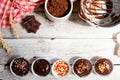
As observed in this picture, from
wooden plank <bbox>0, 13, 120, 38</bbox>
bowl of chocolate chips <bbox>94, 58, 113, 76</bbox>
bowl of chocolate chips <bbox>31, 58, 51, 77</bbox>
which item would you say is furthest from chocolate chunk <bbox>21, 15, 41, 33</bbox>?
bowl of chocolate chips <bbox>94, 58, 113, 76</bbox>

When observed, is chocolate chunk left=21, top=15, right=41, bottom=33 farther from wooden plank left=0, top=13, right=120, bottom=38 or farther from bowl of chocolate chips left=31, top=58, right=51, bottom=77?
bowl of chocolate chips left=31, top=58, right=51, bottom=77

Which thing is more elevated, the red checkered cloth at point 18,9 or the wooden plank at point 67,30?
the red checkered cloth at point 18,9

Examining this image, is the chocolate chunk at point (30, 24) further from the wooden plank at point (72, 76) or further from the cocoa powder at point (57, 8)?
the wooden plank at point (72, 76)

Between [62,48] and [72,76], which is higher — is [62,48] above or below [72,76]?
above

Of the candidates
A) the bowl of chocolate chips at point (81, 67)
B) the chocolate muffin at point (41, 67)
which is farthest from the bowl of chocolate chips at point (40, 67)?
the bowl of chocolate chips at point (81, 67)

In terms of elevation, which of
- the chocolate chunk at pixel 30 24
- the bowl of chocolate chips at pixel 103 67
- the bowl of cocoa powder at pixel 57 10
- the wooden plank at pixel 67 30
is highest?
the bowl of cocoa powder at pixel 57 10

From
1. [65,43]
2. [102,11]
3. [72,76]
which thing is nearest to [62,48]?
[65,43]

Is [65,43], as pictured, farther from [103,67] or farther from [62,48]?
[103,67]
